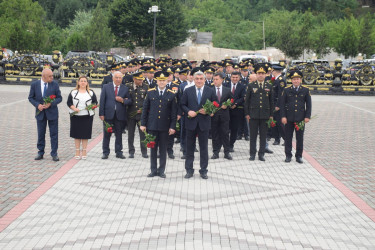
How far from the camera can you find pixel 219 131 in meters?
11.8

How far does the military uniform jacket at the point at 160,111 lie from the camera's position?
970 cm

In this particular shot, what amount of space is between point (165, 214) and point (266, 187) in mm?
2350

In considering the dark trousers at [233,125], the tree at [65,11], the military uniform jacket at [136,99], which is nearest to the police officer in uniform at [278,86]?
the dark trousers at [233,125]

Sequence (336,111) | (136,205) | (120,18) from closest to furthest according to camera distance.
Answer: (136,205)
(336,111)
(120,18)

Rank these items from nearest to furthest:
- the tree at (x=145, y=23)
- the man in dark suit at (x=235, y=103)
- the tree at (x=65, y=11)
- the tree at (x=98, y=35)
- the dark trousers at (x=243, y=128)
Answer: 1. the man in dark suit at (x=235, y=103)
2. the dark trousers at (x=243, y=128)
3. the tree at (x=98, y=35)
4. the tree at (x=145, y=23)
5. the tree at (x=65, y=11)

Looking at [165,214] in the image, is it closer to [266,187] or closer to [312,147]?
[266,187]

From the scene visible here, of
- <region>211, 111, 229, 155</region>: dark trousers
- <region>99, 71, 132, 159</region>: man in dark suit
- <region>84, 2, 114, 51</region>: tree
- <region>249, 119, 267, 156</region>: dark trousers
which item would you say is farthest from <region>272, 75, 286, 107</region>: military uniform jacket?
<region>84, 2, 114, 51</region>: tree

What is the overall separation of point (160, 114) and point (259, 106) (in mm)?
2802

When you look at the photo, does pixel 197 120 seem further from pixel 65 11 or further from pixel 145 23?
pixel 65 11

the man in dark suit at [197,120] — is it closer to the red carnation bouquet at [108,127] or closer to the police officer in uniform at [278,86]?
the red carnation bouquet at [108,127]

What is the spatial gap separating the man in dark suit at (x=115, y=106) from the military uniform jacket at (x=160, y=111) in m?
1.71

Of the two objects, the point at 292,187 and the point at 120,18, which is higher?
the point at 120,18

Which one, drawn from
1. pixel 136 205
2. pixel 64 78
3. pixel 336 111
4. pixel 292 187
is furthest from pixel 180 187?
pixel 64 78

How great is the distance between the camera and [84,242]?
6480 mm
